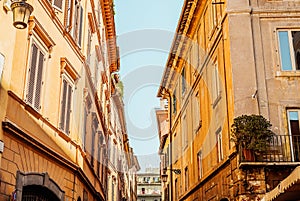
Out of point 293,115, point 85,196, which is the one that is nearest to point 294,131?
point 293,115

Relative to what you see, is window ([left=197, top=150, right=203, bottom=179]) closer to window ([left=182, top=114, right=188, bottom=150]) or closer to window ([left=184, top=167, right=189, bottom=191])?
window ([left=184, top=167, right=189, bottom=191])

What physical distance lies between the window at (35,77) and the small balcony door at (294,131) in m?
8.72

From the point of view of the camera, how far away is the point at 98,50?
2261 cm

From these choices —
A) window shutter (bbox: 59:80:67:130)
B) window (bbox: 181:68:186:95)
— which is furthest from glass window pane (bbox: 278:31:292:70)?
window (bbox: 181:68:186:95)

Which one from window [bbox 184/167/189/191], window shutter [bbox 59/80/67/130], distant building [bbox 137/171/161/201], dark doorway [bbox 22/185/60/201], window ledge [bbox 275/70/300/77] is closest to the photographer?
dark doorway [bbox 22/185/60/201]

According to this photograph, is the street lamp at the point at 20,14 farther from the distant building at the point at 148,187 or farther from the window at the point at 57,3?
the distant building at the point at 148,187

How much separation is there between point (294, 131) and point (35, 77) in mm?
9324

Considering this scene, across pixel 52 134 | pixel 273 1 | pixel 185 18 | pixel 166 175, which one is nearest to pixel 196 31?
pixel 185 18

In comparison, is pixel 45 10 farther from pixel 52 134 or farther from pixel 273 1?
pixel 273 1

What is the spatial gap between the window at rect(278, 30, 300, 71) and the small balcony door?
5.94 ft

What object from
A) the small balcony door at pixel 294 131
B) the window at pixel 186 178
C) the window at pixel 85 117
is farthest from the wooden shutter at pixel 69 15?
the window at pixel 186 178

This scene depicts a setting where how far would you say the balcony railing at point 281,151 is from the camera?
47.2 ft

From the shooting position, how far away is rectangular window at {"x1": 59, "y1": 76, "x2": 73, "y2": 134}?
13852mm

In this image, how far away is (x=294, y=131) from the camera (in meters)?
15.4
